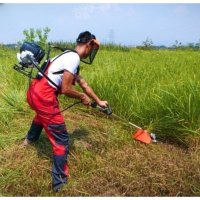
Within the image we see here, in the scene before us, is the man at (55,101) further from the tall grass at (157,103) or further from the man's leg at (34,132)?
the tall grass at (157,103)

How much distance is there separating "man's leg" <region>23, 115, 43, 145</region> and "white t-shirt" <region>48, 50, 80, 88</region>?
642mm

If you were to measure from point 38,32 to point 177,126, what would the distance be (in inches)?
227

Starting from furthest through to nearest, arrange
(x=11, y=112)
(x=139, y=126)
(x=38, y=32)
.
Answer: (x=38, y=32)
(x=11, y=112)
(x=139, y=126)

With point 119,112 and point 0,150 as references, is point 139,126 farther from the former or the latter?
point 0,150

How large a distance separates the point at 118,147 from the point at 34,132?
2.64 feet

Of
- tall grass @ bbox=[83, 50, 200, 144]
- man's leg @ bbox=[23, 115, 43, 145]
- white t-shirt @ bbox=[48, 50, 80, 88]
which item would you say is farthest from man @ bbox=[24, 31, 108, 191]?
tall grass @ bbox=[83, 50, 200, 144]

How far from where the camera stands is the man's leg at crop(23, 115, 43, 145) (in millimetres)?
3604

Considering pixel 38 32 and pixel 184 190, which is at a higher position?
pixel 38 32

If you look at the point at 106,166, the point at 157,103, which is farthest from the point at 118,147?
the point at 157,103

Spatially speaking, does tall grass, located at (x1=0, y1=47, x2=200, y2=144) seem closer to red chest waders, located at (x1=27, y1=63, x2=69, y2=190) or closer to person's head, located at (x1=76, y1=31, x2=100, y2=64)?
person's head, located at (x1=76, y1=31, x2=100, y2=64)

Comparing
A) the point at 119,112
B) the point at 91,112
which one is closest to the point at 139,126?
the point at 119,112

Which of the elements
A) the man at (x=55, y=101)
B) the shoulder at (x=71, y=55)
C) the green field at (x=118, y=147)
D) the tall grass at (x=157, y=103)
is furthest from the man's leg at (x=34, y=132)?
the tall grass at (x=157, y=103)

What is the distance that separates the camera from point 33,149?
3.61 metres

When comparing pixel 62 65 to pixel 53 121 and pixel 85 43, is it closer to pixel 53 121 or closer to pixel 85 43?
pixel 85 43
